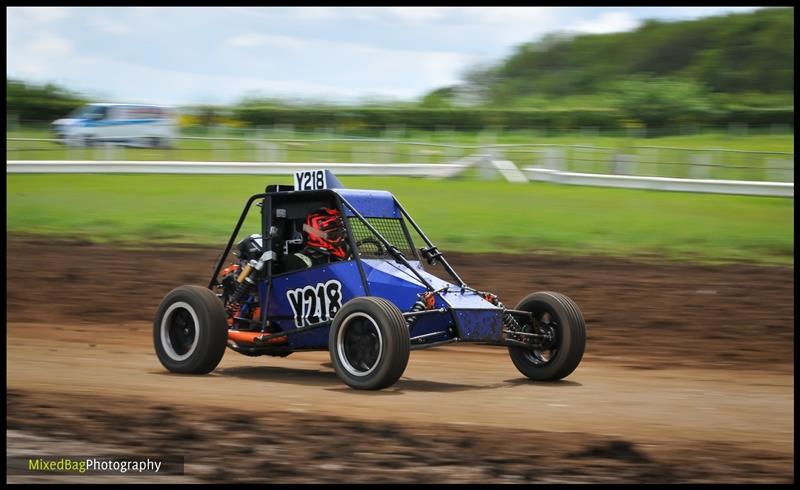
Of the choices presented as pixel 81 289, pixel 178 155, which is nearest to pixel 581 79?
pixel 178 155

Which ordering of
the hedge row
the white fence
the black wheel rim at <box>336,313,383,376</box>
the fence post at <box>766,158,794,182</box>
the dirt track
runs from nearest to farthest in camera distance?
1. the dirt track
2. the black wheel rim at <box>336,313,383,376</box>
3. the fence post at <box>766,158,794,182</box>
4. the white fence
5. the hedge row

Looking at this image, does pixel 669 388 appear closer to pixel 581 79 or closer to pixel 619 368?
pixel 619 368

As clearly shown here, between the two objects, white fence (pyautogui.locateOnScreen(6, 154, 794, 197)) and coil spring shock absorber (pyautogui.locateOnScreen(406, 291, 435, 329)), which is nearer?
coil spring shock absorber (pyautogui.locateOnScreen(406, 291, 435, 329))

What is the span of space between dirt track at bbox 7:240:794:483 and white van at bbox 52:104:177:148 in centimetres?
1816

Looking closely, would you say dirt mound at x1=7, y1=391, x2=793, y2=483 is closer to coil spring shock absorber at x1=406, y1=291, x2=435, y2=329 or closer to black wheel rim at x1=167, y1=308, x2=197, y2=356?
coil spring shock absorber at x1=406, y1=291, x2=435, y2=329

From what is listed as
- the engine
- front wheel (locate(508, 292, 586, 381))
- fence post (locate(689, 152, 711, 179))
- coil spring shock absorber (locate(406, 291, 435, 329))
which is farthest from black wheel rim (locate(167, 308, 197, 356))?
fence post (locate(689, 152, 711, 179))

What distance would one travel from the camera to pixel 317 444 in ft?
23.9

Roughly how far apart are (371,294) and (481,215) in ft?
44.4

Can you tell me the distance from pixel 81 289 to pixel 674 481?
12017 mm

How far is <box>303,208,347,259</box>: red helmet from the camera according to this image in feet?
34.2

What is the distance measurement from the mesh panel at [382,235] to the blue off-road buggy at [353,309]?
0.04 feet

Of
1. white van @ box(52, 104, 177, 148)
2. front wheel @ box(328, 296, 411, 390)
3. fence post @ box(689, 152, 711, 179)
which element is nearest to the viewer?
front wheel @ box(328, 296, 411, 390)

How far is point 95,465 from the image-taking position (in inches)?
262

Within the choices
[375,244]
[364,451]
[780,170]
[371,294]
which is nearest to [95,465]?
[364,451]
